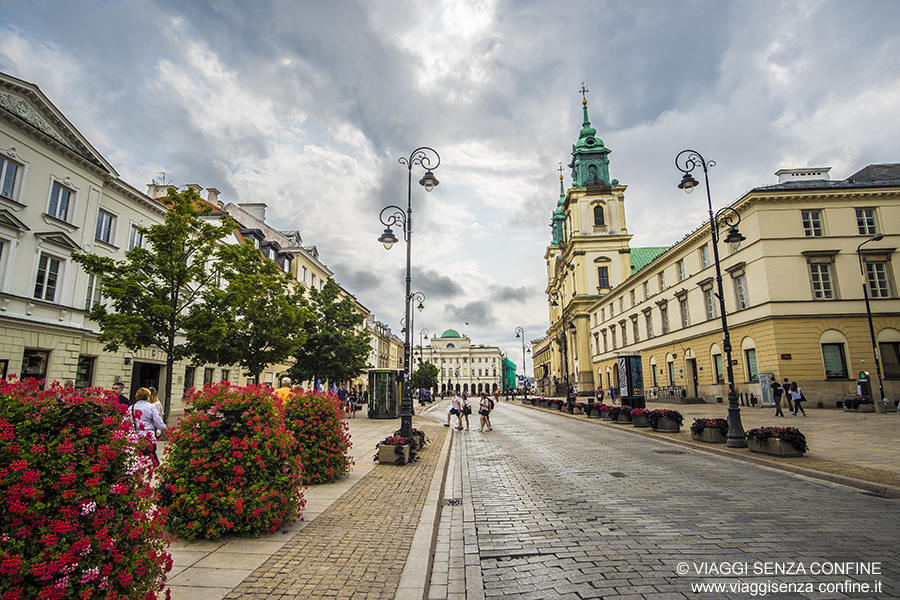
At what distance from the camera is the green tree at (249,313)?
763 inches

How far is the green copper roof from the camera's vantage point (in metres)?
70.9

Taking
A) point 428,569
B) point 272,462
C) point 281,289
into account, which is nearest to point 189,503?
point 272,462

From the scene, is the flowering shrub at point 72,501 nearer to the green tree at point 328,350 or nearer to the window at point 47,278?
the window at point 47,278

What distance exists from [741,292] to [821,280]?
4.29m

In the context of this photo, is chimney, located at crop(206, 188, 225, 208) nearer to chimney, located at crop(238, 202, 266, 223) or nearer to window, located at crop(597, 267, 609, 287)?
chimney, located at crop(238, 202, 266, 223)

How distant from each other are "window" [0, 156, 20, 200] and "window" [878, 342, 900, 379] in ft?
144

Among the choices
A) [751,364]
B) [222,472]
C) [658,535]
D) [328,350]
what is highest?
[328,350]

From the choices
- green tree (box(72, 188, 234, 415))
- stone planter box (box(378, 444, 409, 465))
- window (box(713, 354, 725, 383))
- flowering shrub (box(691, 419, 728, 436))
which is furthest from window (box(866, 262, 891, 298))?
green tree (box(72, 188, 234, 415))

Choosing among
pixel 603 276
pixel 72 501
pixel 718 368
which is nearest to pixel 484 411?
pixel 72 501

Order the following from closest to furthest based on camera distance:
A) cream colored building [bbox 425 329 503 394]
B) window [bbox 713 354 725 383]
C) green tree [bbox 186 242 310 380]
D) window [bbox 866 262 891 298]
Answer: green tree [bbox 186 242 310 380], window [bbox 866 262 891 298], window [bbox 713 354 725 383], cream colored building [bbox 425 329 503 394]

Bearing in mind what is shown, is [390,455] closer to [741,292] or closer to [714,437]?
[714,437]

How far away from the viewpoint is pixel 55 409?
2951 mm

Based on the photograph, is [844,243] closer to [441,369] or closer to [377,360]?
[377,360]

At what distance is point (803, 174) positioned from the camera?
33344 millimetres
